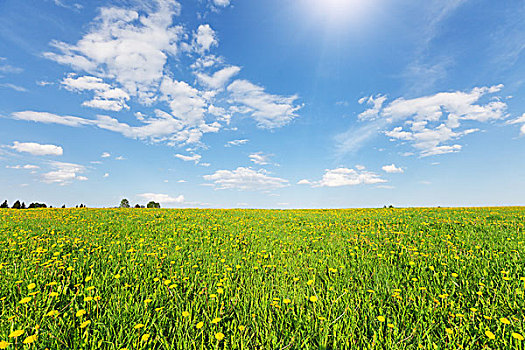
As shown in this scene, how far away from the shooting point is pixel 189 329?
2.65 meters

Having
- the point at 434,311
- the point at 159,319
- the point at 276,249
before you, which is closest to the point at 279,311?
the point at 159,319

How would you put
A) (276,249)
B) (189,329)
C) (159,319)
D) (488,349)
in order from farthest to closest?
(276,249) → (159,319) → (189,329) → (488,349)

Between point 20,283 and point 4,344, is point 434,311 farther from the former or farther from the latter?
Result: point 20,283

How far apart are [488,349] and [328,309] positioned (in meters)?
1.48

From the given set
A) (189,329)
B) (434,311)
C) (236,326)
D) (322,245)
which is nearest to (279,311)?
(236,326)

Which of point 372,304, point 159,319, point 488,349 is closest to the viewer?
point 488,349

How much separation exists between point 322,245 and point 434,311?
11.6 ft

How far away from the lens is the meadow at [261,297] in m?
2.54

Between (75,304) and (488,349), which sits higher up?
(75,304)

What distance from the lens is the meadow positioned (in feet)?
8.32

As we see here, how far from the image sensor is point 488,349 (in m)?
2.40

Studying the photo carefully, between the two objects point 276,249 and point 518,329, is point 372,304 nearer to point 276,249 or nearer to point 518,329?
point 518,329

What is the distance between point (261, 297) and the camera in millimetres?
3447

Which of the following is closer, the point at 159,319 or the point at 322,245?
the point at 159,319
